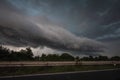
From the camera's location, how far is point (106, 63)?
3306 centimetres

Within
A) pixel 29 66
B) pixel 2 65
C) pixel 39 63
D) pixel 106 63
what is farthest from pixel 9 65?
pixel 106 63

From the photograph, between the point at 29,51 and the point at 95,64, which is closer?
the point at 95,64

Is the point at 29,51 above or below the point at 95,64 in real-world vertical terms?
above

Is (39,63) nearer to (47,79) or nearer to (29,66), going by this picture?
(29,66)

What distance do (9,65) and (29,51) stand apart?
25.5m

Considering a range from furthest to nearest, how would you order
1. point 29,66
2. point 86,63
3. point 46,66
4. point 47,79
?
point 86,63 < point 46,66 < point 29,66 < point 47,79

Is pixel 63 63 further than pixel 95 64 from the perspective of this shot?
No

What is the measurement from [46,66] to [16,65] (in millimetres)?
4240

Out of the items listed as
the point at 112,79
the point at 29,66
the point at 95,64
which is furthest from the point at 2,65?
the point at 95,64

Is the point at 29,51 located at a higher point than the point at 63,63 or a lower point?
higher

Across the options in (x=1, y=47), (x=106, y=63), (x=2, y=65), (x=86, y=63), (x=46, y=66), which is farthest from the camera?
(x=1, y=47)

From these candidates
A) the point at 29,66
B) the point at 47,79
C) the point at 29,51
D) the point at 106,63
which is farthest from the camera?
the point at 29,51

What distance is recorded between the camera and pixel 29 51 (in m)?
46.0

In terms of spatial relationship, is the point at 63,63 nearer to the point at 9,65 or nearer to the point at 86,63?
the point at 86,63
